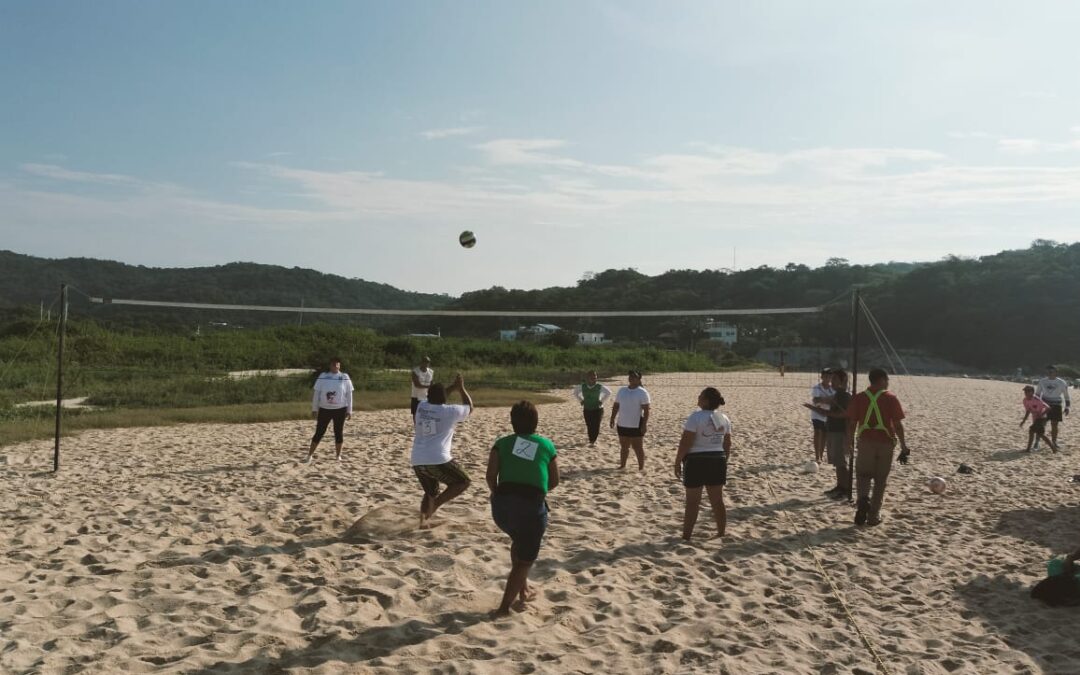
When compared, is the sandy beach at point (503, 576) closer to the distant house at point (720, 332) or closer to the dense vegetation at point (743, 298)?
the dense vegetation at point (743, 298)

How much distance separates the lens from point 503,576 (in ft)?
16.6

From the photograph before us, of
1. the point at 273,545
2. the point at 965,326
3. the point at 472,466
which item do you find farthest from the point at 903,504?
the point at 965,326

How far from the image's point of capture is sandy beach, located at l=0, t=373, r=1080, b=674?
154 inches

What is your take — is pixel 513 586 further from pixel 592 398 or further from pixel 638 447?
pixel 592 398

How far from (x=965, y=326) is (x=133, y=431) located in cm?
6484

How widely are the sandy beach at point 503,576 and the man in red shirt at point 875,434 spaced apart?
27 centimetres

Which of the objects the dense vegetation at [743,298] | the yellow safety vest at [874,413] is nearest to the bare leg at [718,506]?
the yellow safety vest at [874,413]

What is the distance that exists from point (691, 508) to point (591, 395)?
448cm

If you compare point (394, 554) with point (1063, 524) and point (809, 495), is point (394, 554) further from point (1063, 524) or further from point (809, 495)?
point (1063, 524)

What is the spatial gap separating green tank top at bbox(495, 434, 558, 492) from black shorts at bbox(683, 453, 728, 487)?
1912 mm

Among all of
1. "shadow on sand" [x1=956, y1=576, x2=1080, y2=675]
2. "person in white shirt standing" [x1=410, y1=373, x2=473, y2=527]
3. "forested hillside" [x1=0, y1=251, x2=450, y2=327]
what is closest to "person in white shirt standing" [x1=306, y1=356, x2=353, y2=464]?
"person in white shirt standing" [x1=410, y1=373, x2=473, y2=527]

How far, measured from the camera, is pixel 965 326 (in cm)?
6300

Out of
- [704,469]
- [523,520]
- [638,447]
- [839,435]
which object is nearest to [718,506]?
[704,469]

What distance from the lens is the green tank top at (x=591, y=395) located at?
10.4 m
